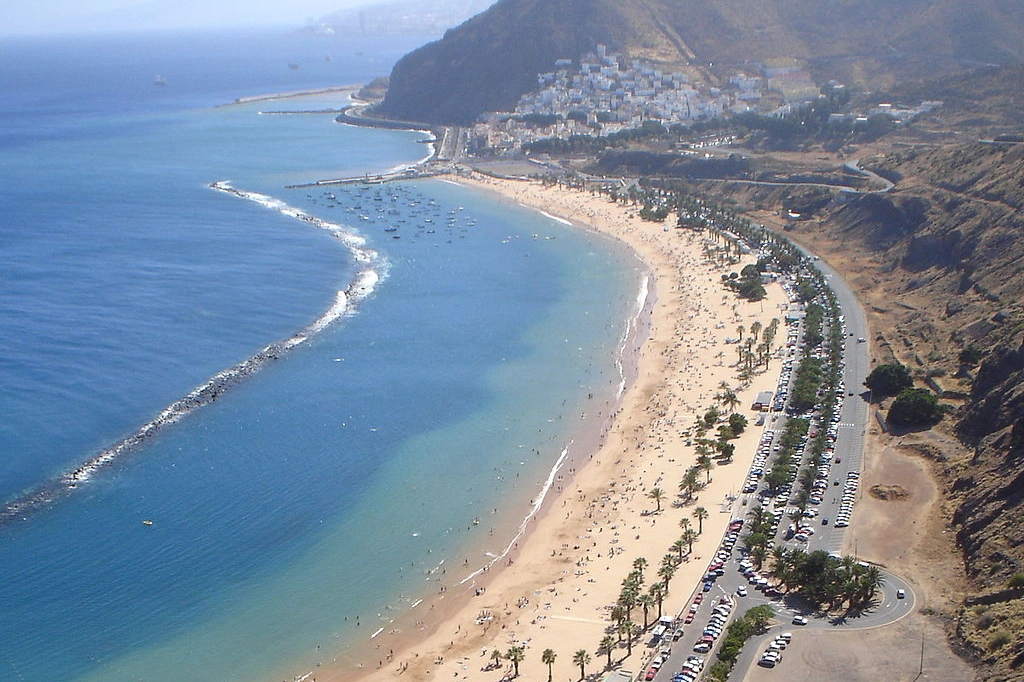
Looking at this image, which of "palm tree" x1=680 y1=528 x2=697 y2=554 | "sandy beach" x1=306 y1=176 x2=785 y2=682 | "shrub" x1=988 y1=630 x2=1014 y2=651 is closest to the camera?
"shrub" x1=988 y1=630 x2=1014 y2=651

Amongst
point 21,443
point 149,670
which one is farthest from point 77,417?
point 149,670

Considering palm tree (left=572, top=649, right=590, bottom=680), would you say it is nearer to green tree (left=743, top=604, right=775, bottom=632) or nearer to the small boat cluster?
green tree (left=743, top=604, right=775, bottom=632)

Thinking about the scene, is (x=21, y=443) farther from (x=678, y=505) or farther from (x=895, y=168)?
(x=895, y=168)

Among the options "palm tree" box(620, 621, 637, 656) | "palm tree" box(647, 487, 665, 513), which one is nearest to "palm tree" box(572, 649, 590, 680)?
"palm tree" box(620, 621, 637, 656)

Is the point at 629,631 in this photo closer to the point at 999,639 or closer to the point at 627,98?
the point at 999,639

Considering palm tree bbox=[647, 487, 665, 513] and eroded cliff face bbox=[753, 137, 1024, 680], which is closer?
eroded cliff face bbox=[753, 137, 1024, 680]

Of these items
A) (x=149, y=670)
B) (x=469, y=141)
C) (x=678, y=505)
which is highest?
(x=469, y=141)

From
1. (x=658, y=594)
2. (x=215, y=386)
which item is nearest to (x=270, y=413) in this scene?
(x=215, y=386)
